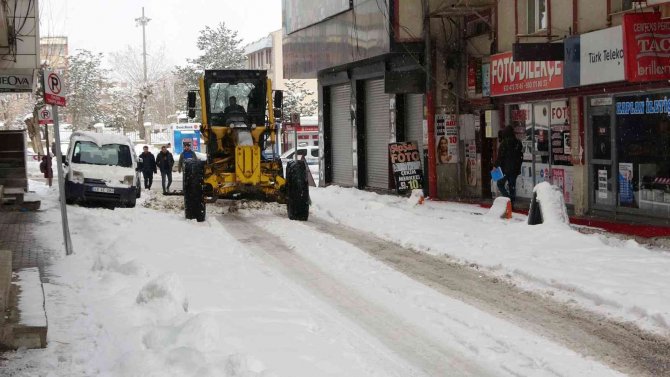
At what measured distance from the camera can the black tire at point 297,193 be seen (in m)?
17.6

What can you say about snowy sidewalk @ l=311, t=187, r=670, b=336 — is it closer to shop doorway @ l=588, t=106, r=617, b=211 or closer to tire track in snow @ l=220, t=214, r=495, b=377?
shop doorway @ l=588, t=106, r=617, b=211

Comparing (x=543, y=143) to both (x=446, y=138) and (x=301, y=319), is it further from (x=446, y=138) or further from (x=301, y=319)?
(x=301, y=319)

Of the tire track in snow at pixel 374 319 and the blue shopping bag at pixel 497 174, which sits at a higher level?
the blue shopping bag at pixel 497 174

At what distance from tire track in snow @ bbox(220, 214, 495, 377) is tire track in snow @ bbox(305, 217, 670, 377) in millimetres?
1023

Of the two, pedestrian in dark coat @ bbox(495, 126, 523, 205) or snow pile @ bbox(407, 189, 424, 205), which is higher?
pedestrian in dark coat @ bbox(495, 126, 523, 205)

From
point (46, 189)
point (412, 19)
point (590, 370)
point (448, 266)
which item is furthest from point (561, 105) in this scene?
point (46, 189)

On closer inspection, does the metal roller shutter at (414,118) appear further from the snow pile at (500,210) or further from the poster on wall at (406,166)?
the snow pile at (500,210)

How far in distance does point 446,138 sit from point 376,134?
4.95 meters

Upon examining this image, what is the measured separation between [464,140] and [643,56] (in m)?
9.04

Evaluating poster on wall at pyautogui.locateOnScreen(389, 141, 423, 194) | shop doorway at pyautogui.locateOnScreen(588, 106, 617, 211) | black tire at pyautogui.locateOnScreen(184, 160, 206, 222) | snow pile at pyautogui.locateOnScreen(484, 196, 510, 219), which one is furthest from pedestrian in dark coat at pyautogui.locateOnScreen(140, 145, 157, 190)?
shop doorway at pyautogui.locateOnScreen(588, 106, 617, 211)

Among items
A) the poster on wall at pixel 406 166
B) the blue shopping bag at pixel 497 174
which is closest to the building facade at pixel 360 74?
the poster on wall at pixel 406 166

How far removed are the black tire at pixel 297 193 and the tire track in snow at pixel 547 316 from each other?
4.89 metres

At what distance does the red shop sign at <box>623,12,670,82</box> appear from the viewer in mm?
14414

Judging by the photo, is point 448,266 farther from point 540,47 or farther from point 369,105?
point 369,105
